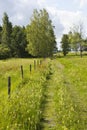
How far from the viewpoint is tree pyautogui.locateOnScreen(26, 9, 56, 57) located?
3504 inches

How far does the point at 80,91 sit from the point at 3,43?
283 feet

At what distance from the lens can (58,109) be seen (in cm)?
1364

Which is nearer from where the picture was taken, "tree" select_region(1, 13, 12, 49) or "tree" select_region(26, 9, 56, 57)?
"tree" select_region(26, 9, 56, 57)

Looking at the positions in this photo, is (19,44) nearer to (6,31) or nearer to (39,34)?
(6,31)

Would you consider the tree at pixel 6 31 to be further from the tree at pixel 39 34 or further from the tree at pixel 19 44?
the tree at pixel 39 34

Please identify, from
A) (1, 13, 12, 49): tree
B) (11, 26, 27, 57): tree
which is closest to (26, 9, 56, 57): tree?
(11, 26, 27, 57): tree

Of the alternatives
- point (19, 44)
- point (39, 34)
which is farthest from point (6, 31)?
point (39, 34)

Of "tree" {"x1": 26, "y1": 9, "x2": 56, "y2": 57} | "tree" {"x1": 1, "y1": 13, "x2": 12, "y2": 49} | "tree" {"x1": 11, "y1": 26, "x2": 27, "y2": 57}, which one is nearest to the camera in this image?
"tree" {"x1": 26, "y1": 9, "x2": 56, "y2": 57}

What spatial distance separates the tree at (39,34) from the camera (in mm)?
89000

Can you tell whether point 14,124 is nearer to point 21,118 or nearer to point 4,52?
point 21,118

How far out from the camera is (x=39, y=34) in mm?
89500

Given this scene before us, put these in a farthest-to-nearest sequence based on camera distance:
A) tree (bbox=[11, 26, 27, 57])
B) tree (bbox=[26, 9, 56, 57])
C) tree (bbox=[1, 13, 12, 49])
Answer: tree (bbox=[1, 13, 12, 49]) → tree (bbox=[11, 26, 27, 57]) → tree (bbox=[26, 9, 56, 57])

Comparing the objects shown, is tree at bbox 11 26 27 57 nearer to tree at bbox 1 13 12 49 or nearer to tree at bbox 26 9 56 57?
tree at bbox 1 13 12 49

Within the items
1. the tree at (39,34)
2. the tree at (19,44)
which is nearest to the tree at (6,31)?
the tree at (19,44)
